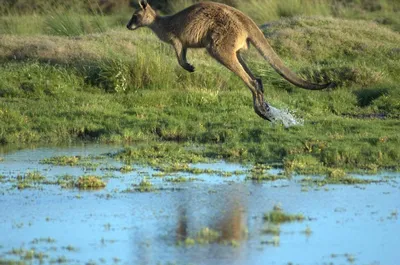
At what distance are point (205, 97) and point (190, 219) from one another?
7224 millimetres

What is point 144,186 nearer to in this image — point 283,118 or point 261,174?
point 261,174

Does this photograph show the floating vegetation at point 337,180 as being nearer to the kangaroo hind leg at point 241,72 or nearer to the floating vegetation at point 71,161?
the kangaroo hind leg at point 241,72

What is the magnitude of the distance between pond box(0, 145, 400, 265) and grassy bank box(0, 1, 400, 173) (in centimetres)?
125

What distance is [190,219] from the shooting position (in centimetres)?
952

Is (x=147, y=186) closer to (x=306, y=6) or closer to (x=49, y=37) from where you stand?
(x=49, y=37)

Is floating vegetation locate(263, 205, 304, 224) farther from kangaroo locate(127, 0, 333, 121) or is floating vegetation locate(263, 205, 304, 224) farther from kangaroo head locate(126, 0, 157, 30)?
kangaroo head locate(126, 0, 157, 30)

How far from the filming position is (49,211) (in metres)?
9.79

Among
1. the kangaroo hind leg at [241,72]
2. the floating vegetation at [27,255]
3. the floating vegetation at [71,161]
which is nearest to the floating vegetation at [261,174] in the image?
the kangaroo hind leg at [241,72]

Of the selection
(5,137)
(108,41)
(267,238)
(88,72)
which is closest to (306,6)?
(108,41)

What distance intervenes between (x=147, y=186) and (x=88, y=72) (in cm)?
769

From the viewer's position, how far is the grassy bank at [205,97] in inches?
520

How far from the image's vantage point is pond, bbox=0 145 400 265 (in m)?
8.20

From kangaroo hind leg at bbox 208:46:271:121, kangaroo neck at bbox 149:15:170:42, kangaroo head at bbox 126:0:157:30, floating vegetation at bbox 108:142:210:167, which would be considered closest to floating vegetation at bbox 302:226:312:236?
floating vegetation at bbox 108:142:210:167

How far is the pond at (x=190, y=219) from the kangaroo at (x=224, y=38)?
1953mm
